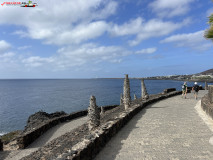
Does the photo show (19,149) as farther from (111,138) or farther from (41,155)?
(111,138)

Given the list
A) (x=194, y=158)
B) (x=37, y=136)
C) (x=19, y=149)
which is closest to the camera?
(x=194, y=158)

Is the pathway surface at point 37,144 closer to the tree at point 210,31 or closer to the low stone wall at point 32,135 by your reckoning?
the low stone wall at point 32,135

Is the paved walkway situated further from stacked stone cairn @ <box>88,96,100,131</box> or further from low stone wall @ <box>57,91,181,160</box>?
stacked stone cairn @ <box>88,96,100,131</box>

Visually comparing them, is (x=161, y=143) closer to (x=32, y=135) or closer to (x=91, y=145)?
(x=91, y=145)

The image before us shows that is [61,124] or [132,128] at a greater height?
[132,128]

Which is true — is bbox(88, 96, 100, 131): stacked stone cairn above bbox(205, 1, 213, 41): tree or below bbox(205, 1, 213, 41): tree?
below

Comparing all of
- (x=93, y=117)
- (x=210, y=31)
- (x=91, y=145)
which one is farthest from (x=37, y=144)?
(x=210, y=31)

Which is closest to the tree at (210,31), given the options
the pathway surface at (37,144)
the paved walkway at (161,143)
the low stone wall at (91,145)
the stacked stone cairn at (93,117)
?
the paved walkway at (161,143)

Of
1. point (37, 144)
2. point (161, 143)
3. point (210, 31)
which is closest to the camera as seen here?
point (161, 143)

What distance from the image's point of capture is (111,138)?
707 centimetres

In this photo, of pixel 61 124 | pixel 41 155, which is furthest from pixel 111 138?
pixel 61 124

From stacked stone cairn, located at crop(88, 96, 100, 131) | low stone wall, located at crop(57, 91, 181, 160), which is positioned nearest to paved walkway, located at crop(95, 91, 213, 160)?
low stone wall, located at crop(57, 91, 181, 160)

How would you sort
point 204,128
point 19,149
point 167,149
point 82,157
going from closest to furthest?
point 82,157
point 167,149
point 204,128
point 19,149

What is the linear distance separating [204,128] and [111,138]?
4593 mm
